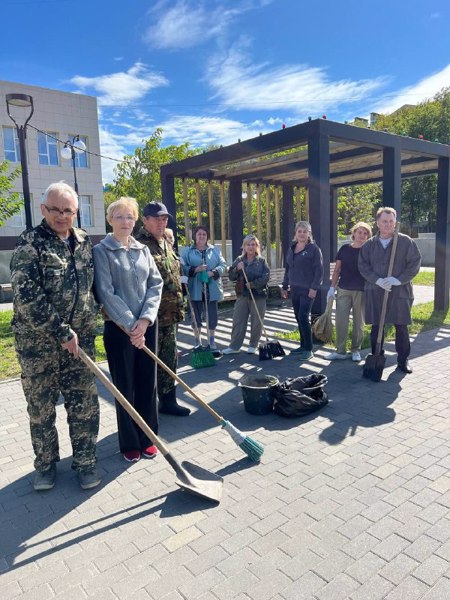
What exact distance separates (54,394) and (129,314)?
0.76 meters

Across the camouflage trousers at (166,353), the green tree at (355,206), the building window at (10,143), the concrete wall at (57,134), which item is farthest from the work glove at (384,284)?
the building window at (10,143)

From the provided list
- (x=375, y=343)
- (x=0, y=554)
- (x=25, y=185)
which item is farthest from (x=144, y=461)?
(x=25, y=185)

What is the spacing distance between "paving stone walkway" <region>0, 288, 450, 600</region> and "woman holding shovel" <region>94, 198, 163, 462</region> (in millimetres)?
348

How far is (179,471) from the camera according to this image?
2.99m

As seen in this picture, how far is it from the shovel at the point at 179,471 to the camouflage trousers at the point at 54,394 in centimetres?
16

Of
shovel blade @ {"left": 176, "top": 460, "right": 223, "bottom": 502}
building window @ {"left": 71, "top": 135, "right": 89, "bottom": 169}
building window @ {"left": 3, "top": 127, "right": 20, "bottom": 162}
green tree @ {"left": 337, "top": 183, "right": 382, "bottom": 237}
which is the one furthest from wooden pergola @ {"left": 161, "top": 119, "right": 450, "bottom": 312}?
building window @ {"left": 71, "top": 135, "right": 89, "bottom": 169}

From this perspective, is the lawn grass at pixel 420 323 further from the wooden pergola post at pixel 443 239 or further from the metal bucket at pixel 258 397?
the metal bucket at pixel 258 397

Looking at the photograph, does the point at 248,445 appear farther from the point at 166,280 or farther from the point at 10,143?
the point at 10,143

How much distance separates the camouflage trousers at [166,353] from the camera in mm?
4266

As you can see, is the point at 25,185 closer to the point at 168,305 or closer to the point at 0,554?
the point at 168,305

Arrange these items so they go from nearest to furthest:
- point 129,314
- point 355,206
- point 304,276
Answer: point 129,314, point 304,276, point 355,206

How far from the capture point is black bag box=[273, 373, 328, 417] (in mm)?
4203

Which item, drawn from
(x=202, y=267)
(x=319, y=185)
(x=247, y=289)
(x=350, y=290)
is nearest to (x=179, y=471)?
(x=202, y=267)

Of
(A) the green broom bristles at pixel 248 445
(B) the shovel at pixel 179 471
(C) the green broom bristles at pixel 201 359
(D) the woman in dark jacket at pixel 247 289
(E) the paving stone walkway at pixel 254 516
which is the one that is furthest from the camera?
(D) the woman in dark jacket at pixel 247 289
